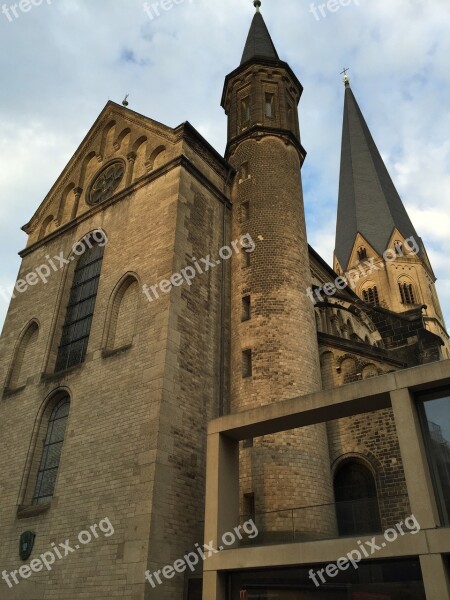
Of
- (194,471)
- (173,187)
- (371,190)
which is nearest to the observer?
(194,471)

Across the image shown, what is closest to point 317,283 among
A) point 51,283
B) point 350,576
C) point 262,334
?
point 262,334

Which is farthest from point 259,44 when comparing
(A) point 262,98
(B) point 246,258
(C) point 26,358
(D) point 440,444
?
(D) point 440,444

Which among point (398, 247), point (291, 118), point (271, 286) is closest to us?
point (271, 286)

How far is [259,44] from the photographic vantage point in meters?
23.9

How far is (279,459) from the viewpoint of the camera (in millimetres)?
13297

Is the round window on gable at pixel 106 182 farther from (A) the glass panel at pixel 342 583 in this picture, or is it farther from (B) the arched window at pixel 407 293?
(B) the arched window at pixel 407 293

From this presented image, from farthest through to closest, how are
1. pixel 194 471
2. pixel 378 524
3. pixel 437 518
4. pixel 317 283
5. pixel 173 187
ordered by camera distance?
pixel 317 283 < pixel 173 187 < pixel 194 471 < pixel 378 524 < pixel 437 518

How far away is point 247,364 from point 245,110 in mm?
11017

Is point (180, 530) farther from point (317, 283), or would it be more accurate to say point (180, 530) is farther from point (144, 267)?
point (317, 283)

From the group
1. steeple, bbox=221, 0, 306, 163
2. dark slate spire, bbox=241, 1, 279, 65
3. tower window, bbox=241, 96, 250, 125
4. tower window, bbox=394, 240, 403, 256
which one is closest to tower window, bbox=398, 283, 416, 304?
tower window, bbox=394, 240, 403, 256

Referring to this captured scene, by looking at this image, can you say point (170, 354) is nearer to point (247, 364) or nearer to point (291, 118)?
point (247, 364)

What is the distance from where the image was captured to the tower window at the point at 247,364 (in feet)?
49.4

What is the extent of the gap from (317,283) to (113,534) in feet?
48.7

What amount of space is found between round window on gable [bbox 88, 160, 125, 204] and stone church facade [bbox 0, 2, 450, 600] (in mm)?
89
